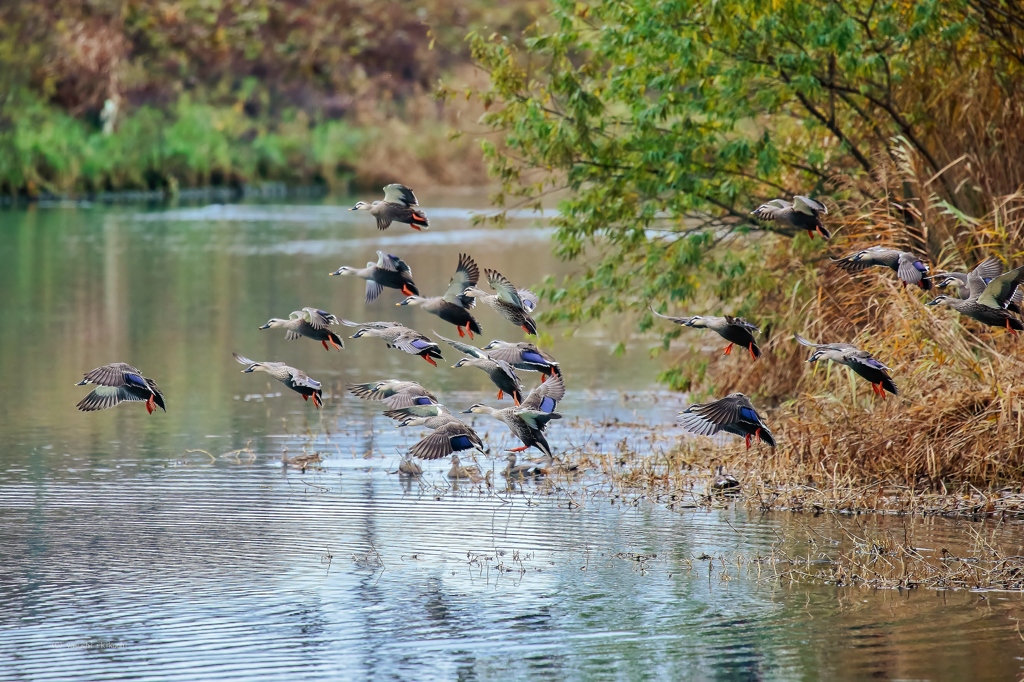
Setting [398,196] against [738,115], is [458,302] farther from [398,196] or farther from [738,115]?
[738,115]

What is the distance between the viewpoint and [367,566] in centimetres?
995

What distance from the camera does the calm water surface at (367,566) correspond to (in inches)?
325

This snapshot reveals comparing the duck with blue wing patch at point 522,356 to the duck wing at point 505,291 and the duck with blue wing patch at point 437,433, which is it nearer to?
the duck wing at point 505,291

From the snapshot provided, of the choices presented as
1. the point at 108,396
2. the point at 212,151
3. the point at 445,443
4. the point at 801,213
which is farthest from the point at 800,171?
the point at 212,151

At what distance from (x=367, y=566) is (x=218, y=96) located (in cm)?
4705

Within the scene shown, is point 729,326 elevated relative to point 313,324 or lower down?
lower down

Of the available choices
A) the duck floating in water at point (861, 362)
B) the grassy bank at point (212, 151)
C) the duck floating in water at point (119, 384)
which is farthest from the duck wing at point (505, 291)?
the grassy bank at point (212, 151)

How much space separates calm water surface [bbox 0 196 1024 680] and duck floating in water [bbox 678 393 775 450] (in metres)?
0.64

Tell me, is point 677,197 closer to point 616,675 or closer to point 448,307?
point 448,307

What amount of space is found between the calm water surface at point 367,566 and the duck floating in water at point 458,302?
1.31 meters

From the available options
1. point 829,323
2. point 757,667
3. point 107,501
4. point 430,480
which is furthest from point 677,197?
point 757,667

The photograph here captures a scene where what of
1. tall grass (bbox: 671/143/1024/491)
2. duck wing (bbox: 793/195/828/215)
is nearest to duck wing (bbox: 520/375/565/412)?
tall grass (bbox: 671/143/1024/491)

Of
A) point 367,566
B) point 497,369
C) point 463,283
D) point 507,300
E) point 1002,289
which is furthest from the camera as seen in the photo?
point 463,283

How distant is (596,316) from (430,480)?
2862 mm
